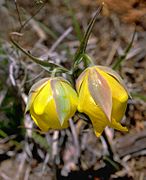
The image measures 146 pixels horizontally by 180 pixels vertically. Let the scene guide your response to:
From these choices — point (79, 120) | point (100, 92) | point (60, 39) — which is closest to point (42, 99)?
point (100, 92)

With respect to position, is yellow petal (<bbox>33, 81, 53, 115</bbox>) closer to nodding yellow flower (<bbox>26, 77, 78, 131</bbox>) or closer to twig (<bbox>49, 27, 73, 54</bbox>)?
nodding yellow flower (<bbox>26, 77, 78, 131</bbox>)

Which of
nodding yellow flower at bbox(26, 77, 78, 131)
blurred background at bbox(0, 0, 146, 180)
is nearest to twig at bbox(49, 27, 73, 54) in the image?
blurred background at bbox(0, 0, 146, 180)

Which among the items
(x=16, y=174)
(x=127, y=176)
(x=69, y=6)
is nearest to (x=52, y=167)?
(x=16, y=174)

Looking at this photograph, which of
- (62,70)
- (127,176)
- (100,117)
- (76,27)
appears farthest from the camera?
(76,27)

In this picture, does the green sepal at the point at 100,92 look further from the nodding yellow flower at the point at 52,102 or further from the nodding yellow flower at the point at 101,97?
the nodding yellow flower at the point at 52,102

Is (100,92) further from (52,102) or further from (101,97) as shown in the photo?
(52,102)

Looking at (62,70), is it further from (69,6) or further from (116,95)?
(69,6)
